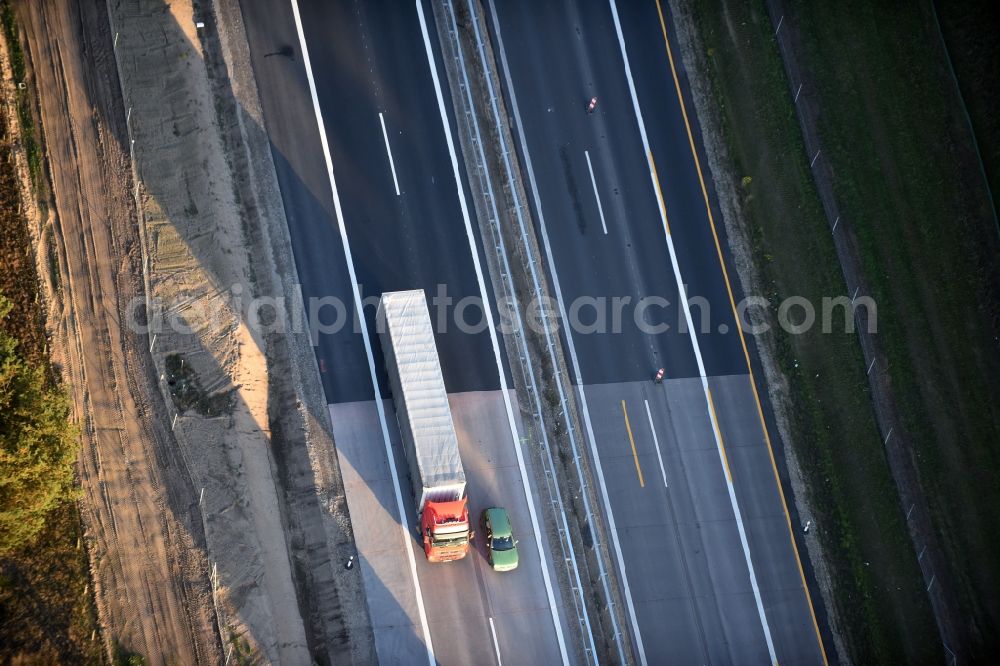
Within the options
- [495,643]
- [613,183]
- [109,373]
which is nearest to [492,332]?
[613,183]

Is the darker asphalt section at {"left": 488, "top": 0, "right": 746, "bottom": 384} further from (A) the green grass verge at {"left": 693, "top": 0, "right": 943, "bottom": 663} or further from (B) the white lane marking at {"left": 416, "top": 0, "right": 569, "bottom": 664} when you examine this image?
(B) the white lane marking at {"left": 416, "top": 0, "right": 569, "bottom": 664}

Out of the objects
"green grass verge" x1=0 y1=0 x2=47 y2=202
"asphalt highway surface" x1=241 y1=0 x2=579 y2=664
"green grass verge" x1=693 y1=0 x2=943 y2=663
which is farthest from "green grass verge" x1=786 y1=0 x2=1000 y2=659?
"green grass verge" x1=0 y1=0 x2=47 y2=202

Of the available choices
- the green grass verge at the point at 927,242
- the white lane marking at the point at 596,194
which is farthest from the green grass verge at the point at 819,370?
the white lane marking at the point at 596,194

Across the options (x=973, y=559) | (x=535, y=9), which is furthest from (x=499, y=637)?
(x=535, y=9)

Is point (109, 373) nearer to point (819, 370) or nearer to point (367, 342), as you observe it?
point (367, 342)

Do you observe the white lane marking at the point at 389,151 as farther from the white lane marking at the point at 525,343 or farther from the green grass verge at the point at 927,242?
the green grass verge at the point at 927,242

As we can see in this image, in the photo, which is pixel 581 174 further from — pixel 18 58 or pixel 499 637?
pixel 18 58
